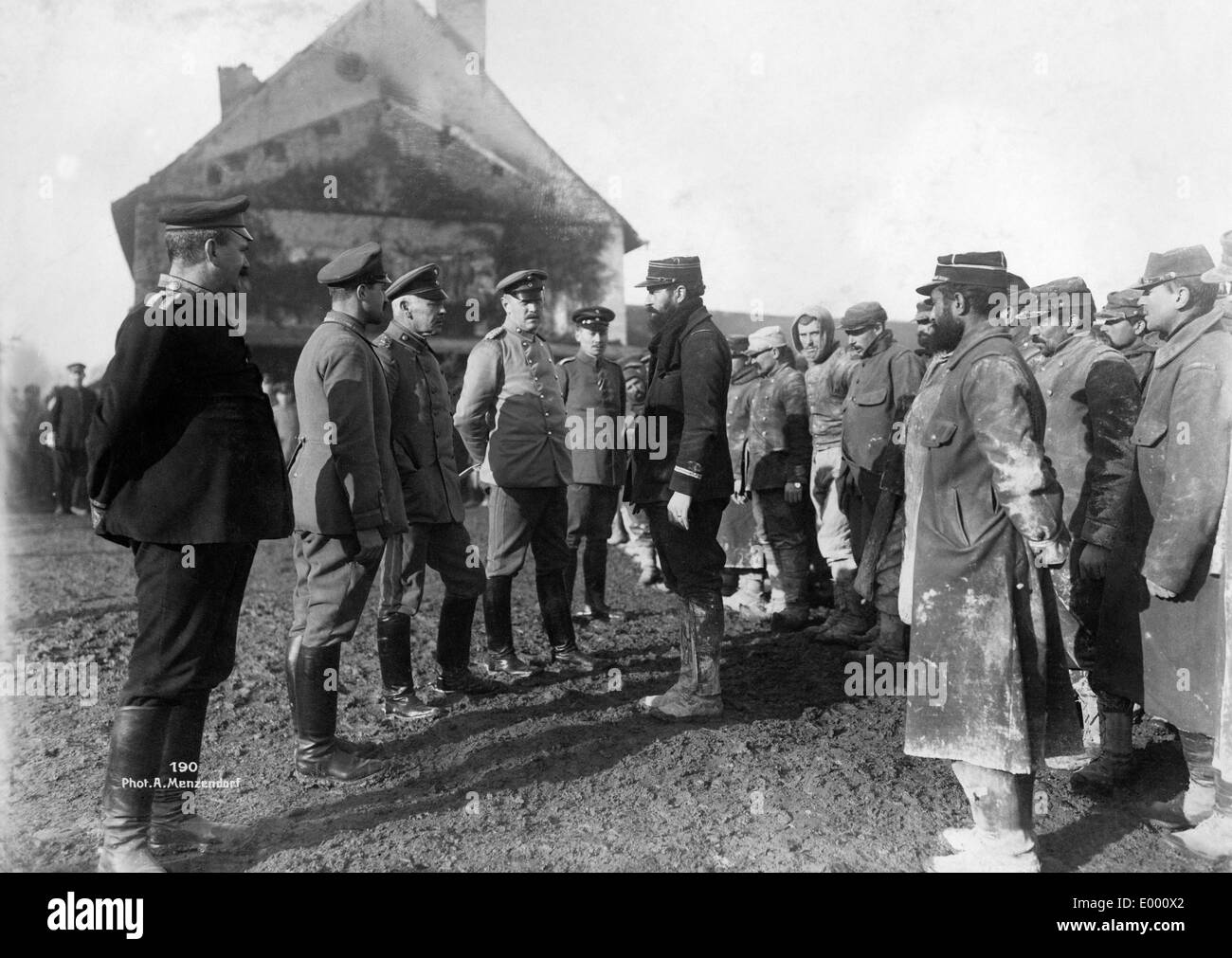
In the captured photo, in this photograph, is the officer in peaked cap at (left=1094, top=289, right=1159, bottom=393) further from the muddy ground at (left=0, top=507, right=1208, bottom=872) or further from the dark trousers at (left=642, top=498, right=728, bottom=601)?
the dark trousers at (left=642, top=498, right=728, bottom=601)

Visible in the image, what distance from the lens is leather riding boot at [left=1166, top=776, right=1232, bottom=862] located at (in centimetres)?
318

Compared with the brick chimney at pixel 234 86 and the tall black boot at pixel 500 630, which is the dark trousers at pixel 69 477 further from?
the tall black boot at pixel 500 630

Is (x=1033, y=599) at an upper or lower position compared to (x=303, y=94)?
lower

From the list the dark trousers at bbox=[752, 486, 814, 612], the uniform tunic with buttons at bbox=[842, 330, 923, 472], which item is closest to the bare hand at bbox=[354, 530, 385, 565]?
the uniform tunic with buttons at bbox=[842, 330, 923, 472]

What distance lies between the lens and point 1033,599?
306cm

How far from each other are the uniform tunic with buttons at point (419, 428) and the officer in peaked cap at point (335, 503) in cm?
48

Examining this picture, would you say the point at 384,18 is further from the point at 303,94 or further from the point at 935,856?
the point at 935,856

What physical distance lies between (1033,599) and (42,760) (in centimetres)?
437

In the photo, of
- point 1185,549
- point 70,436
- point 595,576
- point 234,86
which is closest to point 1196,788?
point 1185,549

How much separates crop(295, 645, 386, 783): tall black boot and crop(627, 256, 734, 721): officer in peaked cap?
5.19ft

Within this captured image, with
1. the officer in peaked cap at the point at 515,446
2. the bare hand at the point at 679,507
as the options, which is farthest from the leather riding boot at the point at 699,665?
the officer in peaked cap at the point at 515,446

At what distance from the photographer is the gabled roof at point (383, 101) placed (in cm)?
1355

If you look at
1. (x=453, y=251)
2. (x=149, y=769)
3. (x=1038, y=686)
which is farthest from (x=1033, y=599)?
(x=453, y=251)
